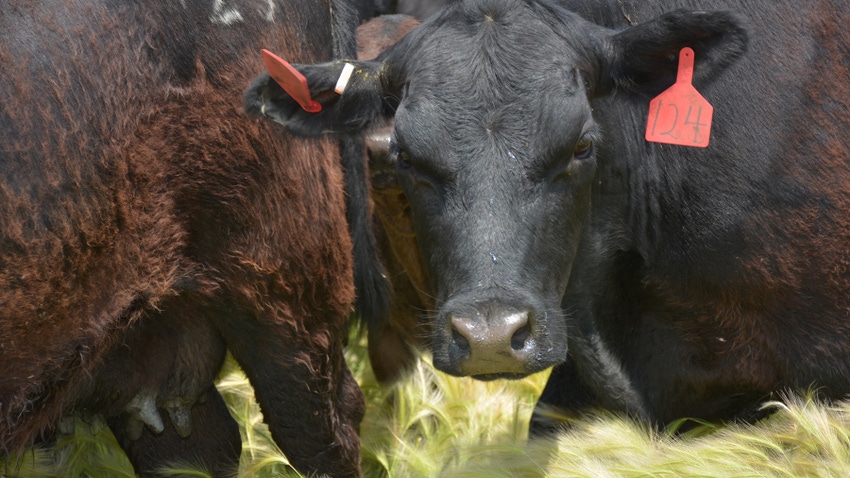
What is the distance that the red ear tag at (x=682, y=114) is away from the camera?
3.80 m

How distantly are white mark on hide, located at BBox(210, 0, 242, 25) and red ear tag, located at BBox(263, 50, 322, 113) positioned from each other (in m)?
0.25

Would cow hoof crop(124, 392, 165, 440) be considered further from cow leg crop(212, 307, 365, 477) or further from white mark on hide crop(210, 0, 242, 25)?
white mark on hide crop(210, 0, 242, 25)

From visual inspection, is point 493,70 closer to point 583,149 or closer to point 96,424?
point 583,149

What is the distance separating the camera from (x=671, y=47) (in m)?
3.81

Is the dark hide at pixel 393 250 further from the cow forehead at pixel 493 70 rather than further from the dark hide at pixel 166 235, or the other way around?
the cow forehead at pixel 493 70

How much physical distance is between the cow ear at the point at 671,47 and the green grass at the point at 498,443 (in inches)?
52.6

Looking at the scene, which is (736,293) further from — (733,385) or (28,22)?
(28,22)

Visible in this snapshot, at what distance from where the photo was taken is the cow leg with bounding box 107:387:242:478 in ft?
15.1

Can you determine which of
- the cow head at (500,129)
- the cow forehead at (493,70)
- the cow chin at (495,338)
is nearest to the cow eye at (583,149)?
the cow head at (500,129)

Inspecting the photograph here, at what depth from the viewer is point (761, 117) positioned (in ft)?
13.2

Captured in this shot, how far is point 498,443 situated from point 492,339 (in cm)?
130

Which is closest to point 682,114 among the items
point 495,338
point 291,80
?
point 495,338

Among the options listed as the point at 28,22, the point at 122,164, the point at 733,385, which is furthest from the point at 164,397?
the point at 733,385

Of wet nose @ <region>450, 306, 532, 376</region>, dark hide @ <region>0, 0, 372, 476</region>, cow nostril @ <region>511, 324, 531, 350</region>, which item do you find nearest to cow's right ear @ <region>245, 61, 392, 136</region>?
dark hide @ <region>0, 0, 372, 476</region>
